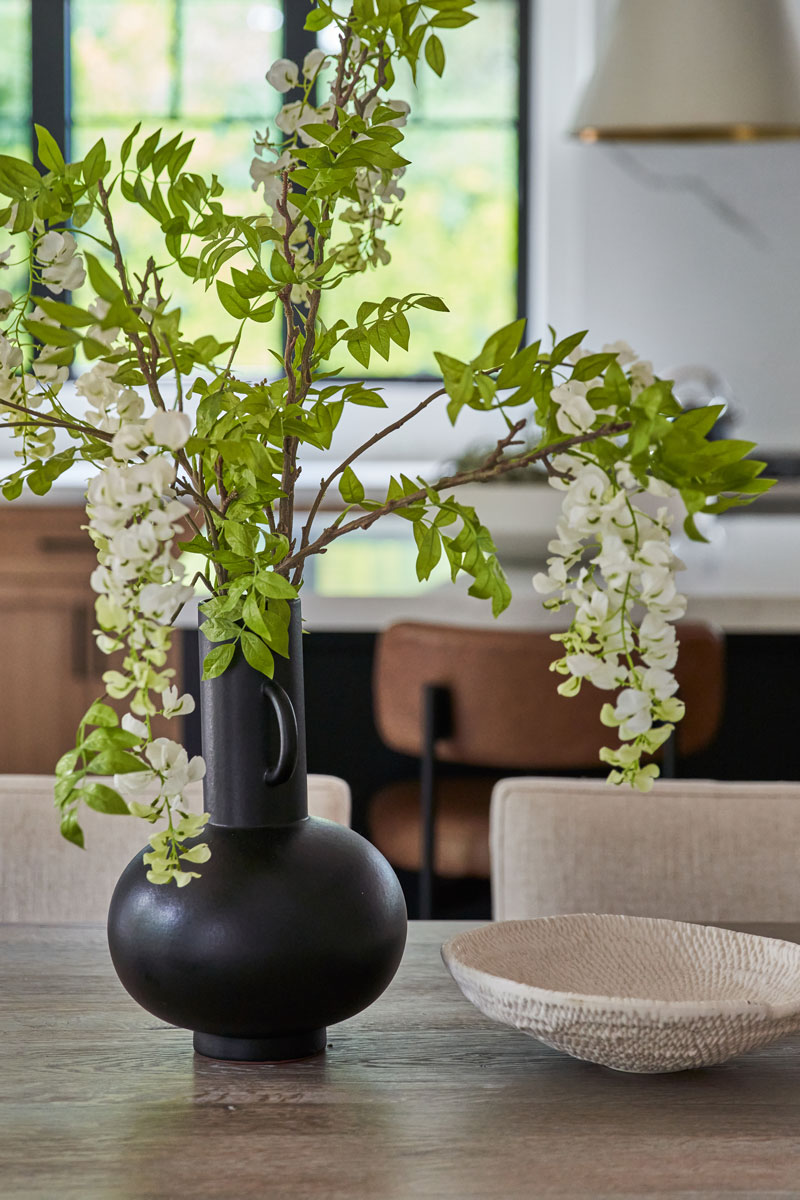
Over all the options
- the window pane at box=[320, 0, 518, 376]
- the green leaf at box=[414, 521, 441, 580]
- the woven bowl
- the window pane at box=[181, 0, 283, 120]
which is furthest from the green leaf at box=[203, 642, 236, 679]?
the window pane at box=[181, 0, 283, 120]

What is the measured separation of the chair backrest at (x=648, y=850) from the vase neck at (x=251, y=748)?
427mm

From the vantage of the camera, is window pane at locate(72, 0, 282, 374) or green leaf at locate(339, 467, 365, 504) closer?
green leaf at locate(339, 467, 365, 504)


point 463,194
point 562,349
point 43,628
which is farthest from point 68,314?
point 463,194

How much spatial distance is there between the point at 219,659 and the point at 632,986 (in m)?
0.33

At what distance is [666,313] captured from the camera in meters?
3.92

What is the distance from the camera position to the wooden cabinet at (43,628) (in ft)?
10.0

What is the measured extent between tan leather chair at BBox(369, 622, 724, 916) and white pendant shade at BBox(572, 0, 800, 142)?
1718mm

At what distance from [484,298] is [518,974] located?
3.48 metres

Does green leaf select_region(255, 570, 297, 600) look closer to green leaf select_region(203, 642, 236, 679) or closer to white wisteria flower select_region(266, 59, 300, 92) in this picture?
green leaf select_region(203, 642, 236, 679)

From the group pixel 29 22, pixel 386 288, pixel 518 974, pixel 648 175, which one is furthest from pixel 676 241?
pixel 518 974

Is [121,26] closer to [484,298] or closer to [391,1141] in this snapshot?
[484,298]

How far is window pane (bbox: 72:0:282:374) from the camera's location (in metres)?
3.99

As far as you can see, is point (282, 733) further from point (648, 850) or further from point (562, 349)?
point (648, 850)

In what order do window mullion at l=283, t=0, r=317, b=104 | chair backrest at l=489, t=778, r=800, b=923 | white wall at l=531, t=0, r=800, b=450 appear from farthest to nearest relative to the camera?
1. window mullion at l=283, t=0, r=317, b=104
2. white wall at l=531, t=0, r=800, b=450
3. chair backrest at l=489, t=778, r=800, b=923
